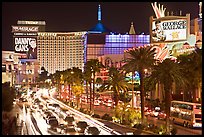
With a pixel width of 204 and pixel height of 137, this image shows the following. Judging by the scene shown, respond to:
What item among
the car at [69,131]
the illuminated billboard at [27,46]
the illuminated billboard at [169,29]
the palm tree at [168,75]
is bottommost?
the car at [69,131]

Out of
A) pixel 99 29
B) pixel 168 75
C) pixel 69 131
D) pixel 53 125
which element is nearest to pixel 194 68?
pixel 168 75

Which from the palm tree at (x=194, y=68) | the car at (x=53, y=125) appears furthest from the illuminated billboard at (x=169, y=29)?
the car at (x=53, y=125)

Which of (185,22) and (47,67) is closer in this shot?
(185,22)

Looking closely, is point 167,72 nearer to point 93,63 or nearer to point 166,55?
point 93,63

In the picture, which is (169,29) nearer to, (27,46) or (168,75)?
(168,75)

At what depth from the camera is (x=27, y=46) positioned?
641 feet

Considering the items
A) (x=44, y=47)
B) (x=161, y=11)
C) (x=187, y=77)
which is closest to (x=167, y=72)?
(x=187, y=77)

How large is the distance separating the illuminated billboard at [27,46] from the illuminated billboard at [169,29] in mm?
119222

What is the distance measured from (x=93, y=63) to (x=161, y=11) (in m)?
21.0

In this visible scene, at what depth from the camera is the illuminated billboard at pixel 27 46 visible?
7603 inches

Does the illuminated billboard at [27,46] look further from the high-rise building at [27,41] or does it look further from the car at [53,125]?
the car at [53,125]

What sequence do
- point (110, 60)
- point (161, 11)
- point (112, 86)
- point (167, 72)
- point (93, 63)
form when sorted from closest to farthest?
1. point (167, 72)
2. point (112, 86)
3. point (93, 63)
4. point (161, 11)
5. point (110, 60)

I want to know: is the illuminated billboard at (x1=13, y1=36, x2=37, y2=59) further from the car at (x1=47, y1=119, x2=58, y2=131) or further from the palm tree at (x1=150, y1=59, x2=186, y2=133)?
the palm tree at (x1=150, y1=59, x2=186, y2=133)

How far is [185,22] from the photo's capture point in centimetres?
7425
